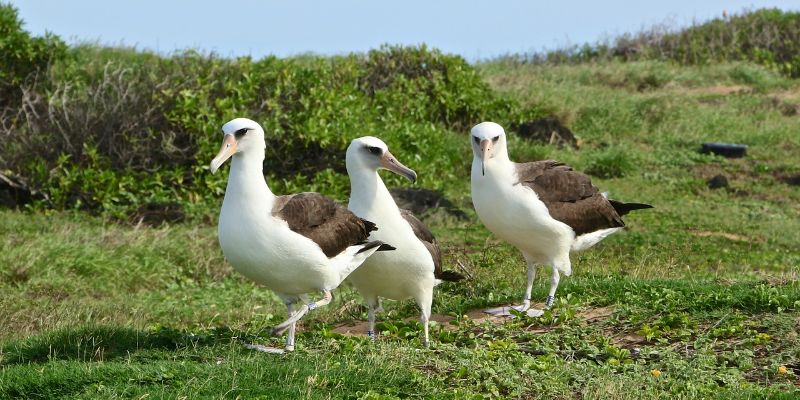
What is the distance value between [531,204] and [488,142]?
0.57 meters

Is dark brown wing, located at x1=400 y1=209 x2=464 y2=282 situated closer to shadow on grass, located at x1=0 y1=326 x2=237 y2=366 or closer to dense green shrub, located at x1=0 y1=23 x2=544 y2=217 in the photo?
shadow on grass, located at x1=0 y1=326 x2=237 y2=366

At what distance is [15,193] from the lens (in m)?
14.5

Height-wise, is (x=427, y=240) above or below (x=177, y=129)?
below

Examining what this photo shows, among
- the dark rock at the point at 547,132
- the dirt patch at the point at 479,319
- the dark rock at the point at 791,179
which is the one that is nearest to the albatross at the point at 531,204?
the dirt patch at the point at 479,319

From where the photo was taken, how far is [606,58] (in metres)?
26.8

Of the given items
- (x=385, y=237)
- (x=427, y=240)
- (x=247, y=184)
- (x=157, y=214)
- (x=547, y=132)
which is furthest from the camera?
(x=547, y=132)

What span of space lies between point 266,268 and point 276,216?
1.10ft

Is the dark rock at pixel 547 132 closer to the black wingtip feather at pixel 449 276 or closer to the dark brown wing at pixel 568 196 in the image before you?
the dark brown wing at pixel 568 196

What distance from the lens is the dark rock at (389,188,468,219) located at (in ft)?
44.8

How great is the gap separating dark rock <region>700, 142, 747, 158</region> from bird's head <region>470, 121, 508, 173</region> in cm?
1024

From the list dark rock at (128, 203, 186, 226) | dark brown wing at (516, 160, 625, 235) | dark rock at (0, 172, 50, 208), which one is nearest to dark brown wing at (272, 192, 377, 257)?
dark brown wing at (516, 160, 625, 235)

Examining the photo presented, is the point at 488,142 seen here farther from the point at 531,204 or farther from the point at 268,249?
the point at 268,249

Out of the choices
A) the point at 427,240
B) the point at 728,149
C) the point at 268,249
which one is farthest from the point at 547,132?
the point at 268,249

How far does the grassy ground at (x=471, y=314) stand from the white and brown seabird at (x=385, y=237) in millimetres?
326
